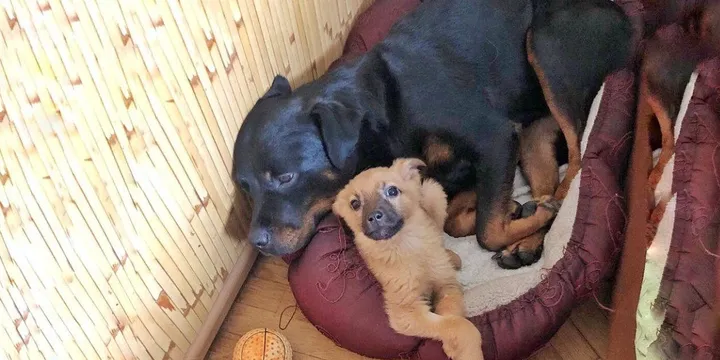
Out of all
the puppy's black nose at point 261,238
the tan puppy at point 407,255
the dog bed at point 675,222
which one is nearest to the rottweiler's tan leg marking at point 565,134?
the dog bed at point 675,222

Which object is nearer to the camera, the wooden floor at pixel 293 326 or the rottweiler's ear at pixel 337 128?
the rottweiler's ear at pixel 337 128

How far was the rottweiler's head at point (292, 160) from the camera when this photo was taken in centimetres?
184

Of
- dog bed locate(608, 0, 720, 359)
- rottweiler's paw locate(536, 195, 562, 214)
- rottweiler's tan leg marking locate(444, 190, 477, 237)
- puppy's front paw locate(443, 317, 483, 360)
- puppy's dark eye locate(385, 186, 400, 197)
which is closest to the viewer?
dog bed locate(608, 0, 720, 359)

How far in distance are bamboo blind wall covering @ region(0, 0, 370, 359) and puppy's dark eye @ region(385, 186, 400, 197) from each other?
21.9 inches

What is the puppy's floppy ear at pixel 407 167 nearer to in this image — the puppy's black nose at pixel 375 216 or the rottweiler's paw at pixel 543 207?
the puppy's black nose at pixel 375 216

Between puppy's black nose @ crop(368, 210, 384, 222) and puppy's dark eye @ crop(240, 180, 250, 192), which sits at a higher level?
puppy's black nose @ crop(368, 210, 384, 222)

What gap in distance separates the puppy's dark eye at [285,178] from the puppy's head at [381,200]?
151mm

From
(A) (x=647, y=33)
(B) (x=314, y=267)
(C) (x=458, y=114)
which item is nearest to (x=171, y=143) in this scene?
(B) (x=314, y=267)

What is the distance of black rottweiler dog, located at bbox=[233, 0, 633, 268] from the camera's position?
6.16 feet

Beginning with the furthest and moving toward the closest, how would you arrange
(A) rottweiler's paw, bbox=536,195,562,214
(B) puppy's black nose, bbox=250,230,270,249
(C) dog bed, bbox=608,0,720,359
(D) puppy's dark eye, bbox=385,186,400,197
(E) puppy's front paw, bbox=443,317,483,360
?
(A) rottweiler's paw, bbox=536,195,562,214, (B) puppy's black nose, bbox=250,230,270,249, (D) puppy's dark eye, bbox=385,186,400,197, (E) puppy's front paw, bbox=443,317,483,360, (C) dog bed, bbox=608,0,720,359

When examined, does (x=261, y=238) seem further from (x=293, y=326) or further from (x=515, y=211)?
(x=515, y=211)

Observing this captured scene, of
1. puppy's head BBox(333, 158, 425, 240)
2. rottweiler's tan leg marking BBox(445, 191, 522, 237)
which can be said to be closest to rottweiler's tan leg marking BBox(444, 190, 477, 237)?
rottweiler's tan leg marking BBox(445, 191, 522, 237)

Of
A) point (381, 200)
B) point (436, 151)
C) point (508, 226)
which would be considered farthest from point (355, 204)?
point (508, 226)

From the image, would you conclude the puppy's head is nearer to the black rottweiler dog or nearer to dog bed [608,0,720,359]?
the black rottweiler dog
